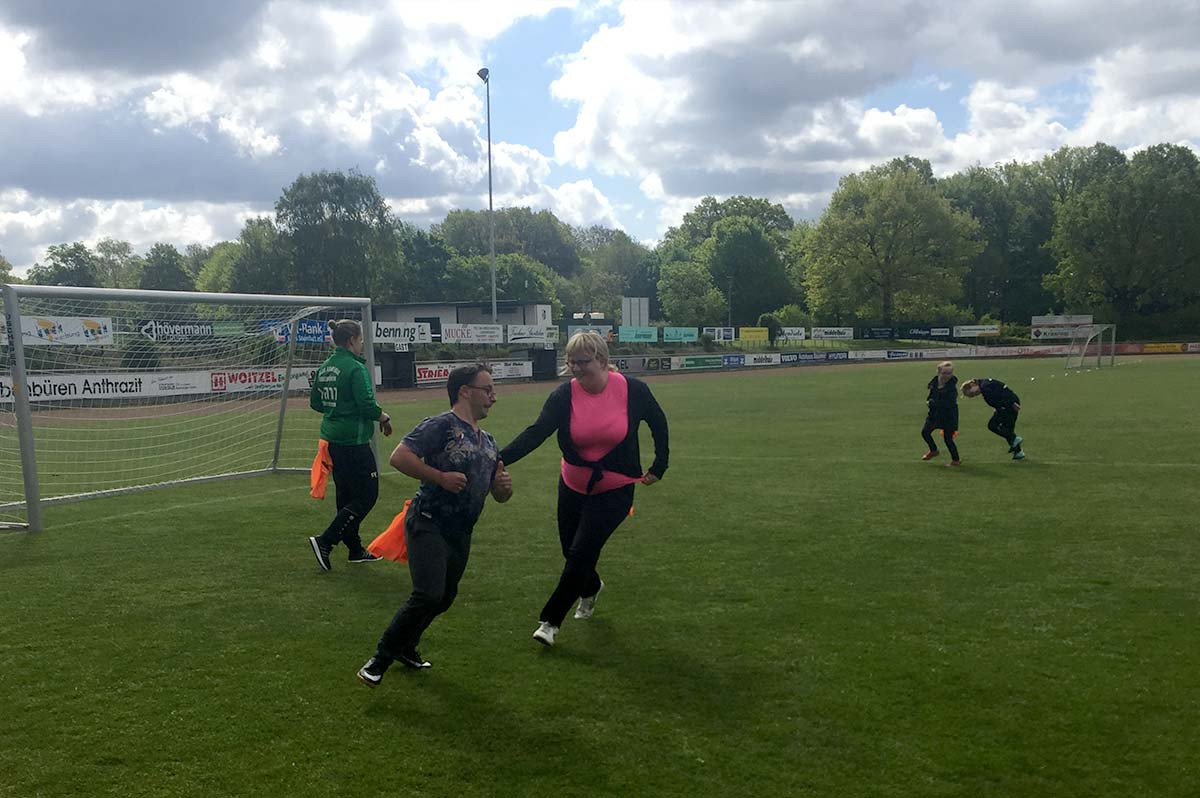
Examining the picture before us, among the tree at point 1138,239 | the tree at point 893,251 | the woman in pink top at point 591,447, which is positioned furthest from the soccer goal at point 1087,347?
the woman in pink top at point 591,447

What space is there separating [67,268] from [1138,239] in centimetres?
9933

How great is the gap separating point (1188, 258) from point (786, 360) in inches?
1529

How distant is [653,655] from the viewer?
5449mm

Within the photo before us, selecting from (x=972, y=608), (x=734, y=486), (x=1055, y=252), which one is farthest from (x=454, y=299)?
(x=972, y=608)

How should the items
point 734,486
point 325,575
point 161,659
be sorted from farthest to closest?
point 734,486 < point 325,575 < point 161,659

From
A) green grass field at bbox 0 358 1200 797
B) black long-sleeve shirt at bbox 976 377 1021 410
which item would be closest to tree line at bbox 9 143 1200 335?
black long-sleeve shirt at bbox 976 377 1021 410

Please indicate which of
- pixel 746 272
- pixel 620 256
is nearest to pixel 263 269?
pixel 746 272

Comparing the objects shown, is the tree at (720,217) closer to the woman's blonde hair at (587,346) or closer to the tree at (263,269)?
the tree at (263,269)

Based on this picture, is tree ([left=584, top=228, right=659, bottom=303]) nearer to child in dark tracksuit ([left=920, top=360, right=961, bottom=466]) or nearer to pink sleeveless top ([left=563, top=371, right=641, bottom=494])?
child in dark tracksuit ([left=920, top=360, right=961, bottom=466])

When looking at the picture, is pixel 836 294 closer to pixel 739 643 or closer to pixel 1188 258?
pixel 1188 258

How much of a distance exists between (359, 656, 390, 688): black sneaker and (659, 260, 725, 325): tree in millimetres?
75071

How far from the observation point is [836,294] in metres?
75.9

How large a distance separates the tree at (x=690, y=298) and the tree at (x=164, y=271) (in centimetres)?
5592

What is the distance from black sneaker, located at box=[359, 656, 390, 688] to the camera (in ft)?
15.7
